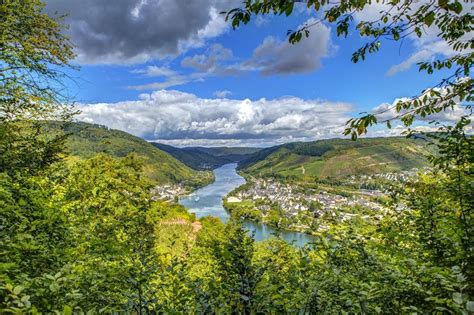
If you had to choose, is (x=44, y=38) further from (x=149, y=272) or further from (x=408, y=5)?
(x=408, y=5)

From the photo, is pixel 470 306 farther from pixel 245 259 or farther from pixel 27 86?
pixel 27 86

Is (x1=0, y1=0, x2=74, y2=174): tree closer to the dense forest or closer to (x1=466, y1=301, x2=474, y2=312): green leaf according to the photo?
the dense forest

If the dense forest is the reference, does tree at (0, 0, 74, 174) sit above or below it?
above

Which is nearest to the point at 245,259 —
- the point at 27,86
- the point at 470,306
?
the point at 470,306

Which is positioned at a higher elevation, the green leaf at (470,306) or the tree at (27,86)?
the tree at (27,86)

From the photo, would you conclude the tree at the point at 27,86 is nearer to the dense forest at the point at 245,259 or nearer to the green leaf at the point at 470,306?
the dense forest at the point at 245,259

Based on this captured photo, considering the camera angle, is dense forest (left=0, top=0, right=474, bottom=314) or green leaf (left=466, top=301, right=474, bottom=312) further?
dense forest (left=0, top=0, right=474, bottom=314)

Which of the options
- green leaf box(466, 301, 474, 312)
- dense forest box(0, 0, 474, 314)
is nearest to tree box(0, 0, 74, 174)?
dense forest box(0, 0, 474, 314)

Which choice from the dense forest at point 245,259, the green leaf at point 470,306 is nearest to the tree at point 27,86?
the dense forest at point 245,259

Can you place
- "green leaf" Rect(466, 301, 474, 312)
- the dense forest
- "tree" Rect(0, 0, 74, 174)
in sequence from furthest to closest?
1. "tree" Rect(0, 0, 74, 174)
2. the dense forest
3. "green leaf" Rect(466, 301, 474, 312)

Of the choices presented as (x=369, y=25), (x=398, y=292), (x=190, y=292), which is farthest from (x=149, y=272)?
(x=369, y=25)

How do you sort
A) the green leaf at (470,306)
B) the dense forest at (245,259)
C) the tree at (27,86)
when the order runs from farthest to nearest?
the tree at (27,86), the dense forest at (245,259), the green leaf at (470,306)
